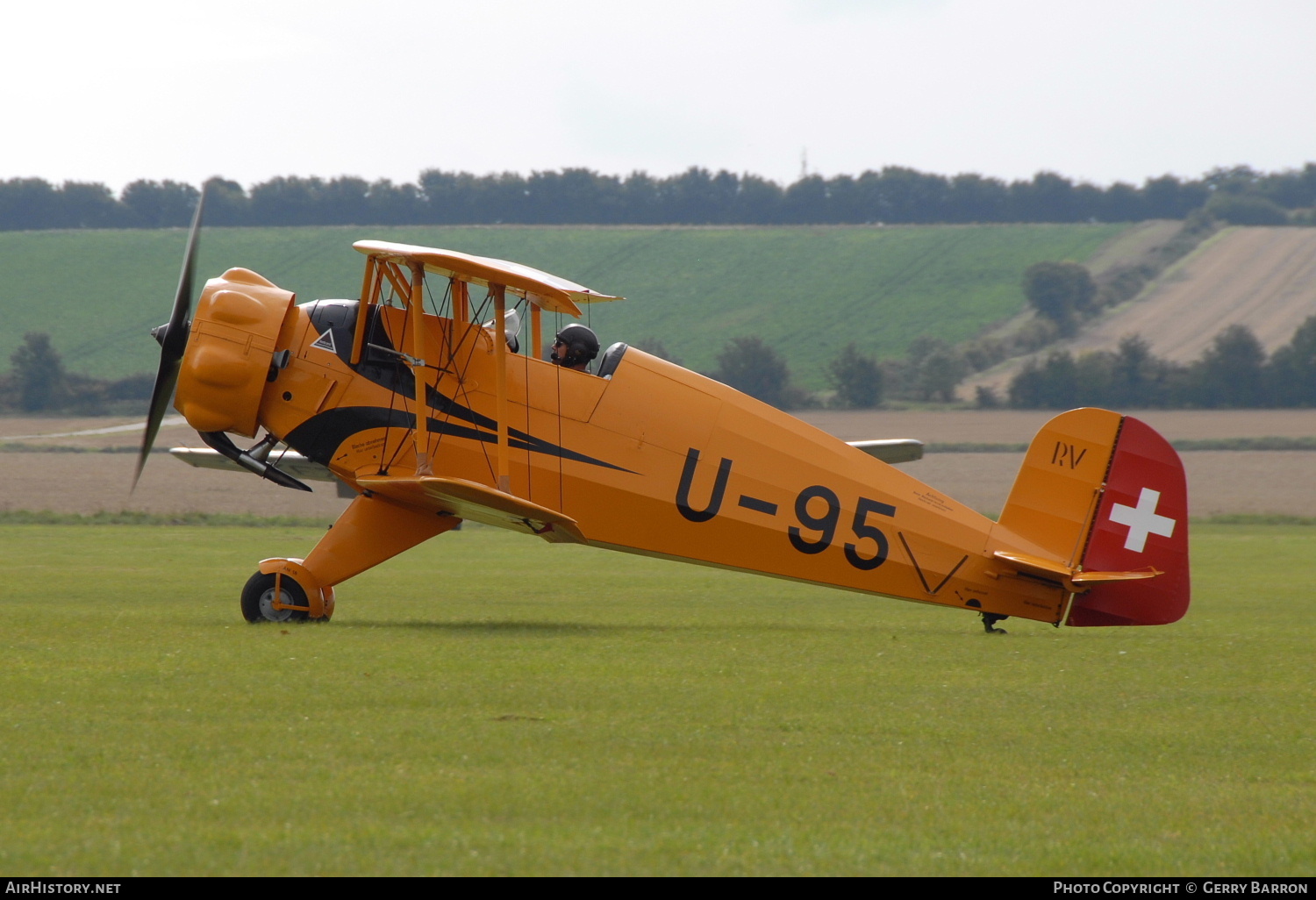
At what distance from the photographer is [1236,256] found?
82125 mm

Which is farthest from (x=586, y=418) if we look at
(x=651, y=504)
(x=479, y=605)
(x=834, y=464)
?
(x=479, y=605)

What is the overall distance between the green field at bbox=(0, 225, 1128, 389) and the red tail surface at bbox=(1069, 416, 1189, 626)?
47775 millimetres

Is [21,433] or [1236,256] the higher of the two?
[1236,256]

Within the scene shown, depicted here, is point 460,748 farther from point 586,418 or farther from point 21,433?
point 21,433

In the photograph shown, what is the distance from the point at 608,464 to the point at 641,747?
5.50 metres

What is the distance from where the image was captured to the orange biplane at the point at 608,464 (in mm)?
11758

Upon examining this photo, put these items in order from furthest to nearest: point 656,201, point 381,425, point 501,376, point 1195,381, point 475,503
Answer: point 656,201 → point 1195,381 → point 381,425 → point 501,376 → point 475,503

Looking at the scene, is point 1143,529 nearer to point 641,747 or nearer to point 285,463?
point 641,747

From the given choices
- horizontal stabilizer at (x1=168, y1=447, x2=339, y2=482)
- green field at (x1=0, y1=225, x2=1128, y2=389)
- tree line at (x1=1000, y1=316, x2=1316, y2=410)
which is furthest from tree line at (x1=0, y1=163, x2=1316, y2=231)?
horizontal stabilizer at (x1=168, y1=447, x2=339, y2=482)

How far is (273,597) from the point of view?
11617mm

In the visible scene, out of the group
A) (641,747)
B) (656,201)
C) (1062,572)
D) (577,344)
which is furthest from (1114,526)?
(656,201)

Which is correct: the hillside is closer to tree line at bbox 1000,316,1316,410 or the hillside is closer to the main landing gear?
tree line at bbox 1000,316,1316,410

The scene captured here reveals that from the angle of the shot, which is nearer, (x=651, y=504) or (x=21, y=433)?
(x=651, y=504)

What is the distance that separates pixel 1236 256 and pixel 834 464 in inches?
3114
